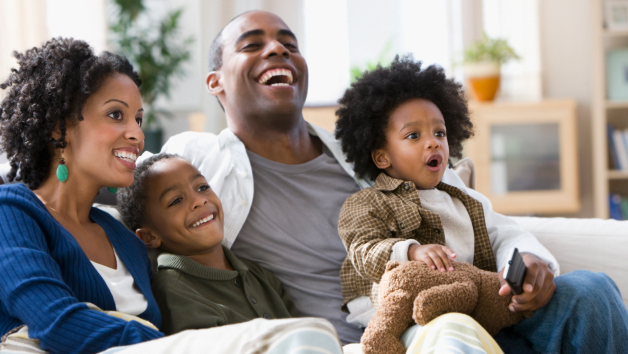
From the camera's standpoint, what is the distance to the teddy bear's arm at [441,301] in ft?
3.67

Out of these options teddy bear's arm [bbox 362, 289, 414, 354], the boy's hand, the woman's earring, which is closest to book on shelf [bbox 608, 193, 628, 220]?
the boy's hand

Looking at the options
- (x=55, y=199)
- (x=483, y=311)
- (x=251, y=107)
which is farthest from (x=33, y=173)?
(x=483, y=311)

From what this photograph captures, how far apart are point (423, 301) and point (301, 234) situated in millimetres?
561

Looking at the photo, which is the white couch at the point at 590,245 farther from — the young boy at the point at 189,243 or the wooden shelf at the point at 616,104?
the wooden shelf at the point at 616,104

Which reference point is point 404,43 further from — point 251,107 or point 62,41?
point 62,41

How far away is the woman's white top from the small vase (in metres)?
3.07

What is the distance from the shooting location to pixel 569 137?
12.4 feet

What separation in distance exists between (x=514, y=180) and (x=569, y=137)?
1.43ft

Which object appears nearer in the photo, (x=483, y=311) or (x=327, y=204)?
(x=483, y=311)

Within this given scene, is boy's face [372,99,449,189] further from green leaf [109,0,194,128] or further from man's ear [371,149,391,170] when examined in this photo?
green leaf [109,0,194,128]

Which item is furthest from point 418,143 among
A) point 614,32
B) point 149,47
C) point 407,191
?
point 149,47

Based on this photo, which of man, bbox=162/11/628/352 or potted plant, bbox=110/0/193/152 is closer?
man, bbox=162/11/628/352

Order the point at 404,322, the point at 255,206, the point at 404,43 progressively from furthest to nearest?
the point at 404,43, the point at 255,206, the point at 404,322

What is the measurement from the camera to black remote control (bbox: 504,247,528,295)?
1.15 meters
